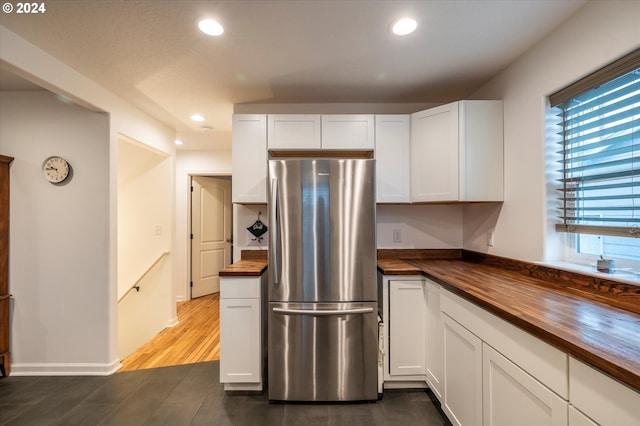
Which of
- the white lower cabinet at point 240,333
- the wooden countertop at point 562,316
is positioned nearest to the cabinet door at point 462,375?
the wooden countertop at point 562,316

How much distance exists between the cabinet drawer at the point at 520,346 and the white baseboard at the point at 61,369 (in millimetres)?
2851

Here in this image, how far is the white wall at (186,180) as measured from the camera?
441 centimetres

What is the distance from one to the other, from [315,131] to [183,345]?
259cm

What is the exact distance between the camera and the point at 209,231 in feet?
15.8

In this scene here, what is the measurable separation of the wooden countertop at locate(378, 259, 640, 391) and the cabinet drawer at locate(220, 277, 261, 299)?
49.6 inches

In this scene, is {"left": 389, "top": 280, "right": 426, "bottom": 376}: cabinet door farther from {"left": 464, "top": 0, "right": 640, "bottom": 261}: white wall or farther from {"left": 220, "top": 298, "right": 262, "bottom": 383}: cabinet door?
{"left": 220, "top": 298, "right": 262, "bottom": 383}: cabinet door

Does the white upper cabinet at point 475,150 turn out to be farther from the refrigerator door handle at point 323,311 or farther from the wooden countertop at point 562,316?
the refrigerator door handle at point 323,311

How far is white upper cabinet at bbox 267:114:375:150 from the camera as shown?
2342mm

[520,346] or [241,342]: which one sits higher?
[520,346]

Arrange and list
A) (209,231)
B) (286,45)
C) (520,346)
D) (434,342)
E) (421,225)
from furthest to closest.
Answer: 1. (209,231)
2. (421,225)
3. (434,342)
4. (286,45)
5. (520,346)

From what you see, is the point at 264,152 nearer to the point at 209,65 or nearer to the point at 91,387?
the point at 209,65

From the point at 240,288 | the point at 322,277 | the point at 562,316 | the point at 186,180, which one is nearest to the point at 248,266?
the point at 240,288

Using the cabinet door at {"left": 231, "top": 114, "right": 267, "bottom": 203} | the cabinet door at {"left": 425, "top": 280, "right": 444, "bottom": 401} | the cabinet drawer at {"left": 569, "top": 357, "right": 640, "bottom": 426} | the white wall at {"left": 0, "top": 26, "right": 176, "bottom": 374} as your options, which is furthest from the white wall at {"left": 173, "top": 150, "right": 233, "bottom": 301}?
the cabinet drawer at {"left": 569, "top": 357, "right": 640, "bottom": 426}

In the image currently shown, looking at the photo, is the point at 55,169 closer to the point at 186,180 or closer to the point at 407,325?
the point at 186,180
